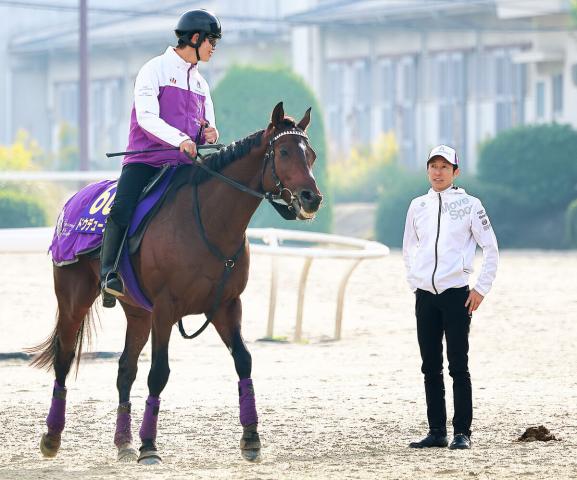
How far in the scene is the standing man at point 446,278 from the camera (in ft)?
24.3

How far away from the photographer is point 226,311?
7.35 meters

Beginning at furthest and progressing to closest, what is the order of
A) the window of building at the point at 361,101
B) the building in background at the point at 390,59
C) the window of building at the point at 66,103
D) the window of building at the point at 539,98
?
the window of building at the point at 66,103
the window of building at the point at 361,101
the window of building at the point at 539,98
the building in background at the point at 390,59

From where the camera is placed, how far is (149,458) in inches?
283

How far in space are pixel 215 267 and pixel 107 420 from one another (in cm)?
180

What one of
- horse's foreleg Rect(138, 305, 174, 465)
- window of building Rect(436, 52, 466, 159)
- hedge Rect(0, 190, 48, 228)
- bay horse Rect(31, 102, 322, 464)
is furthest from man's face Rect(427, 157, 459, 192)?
window of building Rect(436, 52, 466, 159)

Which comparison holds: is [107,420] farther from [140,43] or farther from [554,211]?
[140,43]

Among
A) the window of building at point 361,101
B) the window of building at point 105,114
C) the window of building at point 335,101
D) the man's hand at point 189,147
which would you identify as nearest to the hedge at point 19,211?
the man's hand at point 189,147

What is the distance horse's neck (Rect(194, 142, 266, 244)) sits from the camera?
24.0 feet

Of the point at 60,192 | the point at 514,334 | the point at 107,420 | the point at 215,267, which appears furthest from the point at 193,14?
the point at 60,192

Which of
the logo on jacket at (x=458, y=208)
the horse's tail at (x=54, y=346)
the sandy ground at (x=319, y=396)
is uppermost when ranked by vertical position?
the logo on jacket at (x=458, y=208)

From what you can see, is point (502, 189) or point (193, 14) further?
point (502, 189)

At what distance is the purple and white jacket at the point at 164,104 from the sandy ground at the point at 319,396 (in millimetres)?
1498

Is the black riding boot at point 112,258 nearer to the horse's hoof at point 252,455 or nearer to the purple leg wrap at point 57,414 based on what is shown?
the purple leg wrap at point 57,414

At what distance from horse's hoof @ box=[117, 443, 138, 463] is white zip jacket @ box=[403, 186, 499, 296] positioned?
1573 mm
